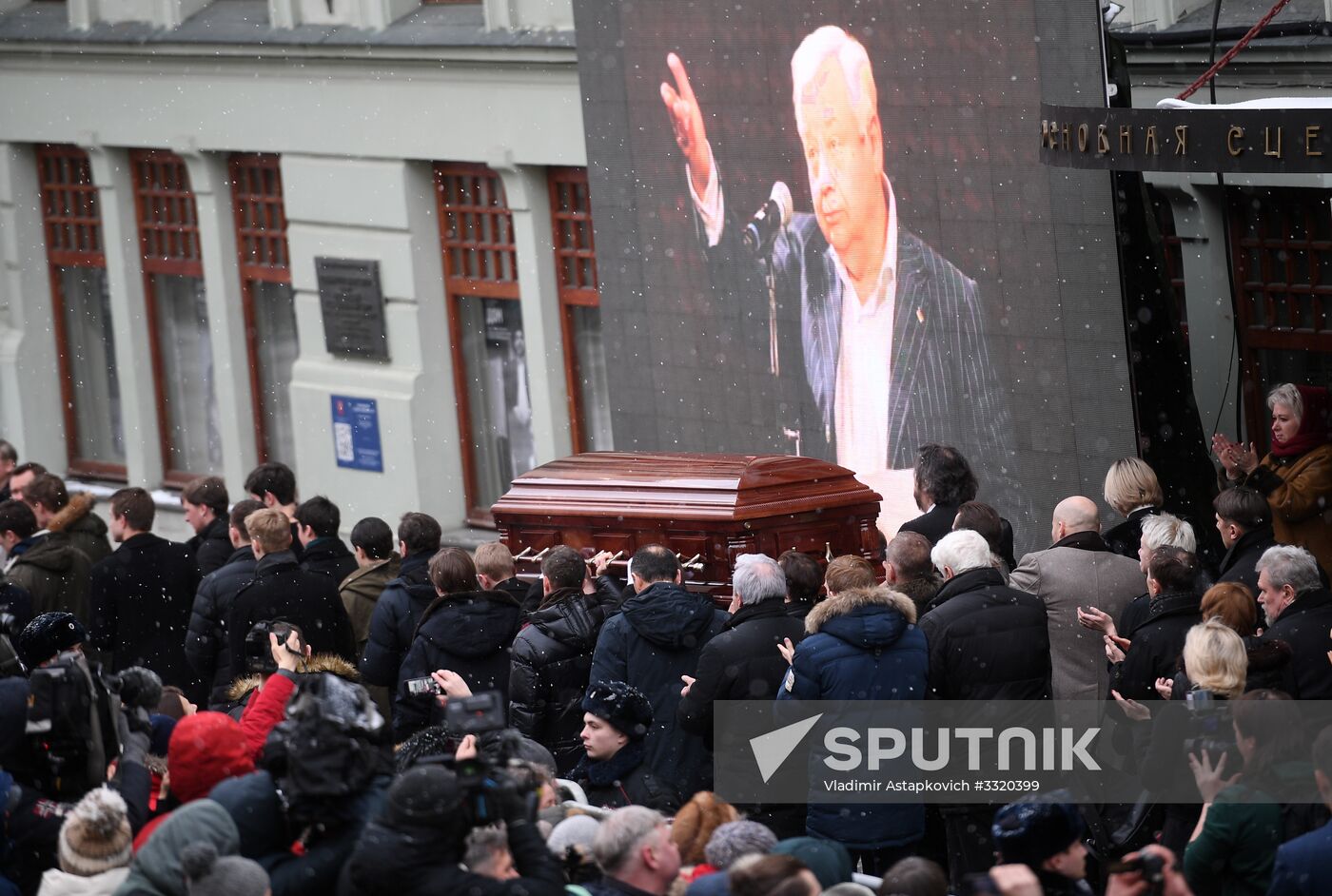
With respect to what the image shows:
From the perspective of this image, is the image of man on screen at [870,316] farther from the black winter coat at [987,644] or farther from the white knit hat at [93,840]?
the white knit hat at [93,840]

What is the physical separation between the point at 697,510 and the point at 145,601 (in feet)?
9.27

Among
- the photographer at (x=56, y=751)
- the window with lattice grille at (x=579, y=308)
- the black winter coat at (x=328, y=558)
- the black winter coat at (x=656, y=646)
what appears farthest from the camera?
the window with lattice grille at (x=579, y=308)

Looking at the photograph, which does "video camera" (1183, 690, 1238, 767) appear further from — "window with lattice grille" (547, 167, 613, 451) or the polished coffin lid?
"window with lattice grille" (547, 167, 613, 451)

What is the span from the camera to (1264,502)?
7961mm

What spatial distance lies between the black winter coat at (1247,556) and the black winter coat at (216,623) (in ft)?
13.5

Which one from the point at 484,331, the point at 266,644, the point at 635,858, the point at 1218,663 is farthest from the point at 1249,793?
the point at 484,331

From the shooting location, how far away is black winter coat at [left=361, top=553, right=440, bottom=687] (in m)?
8.62

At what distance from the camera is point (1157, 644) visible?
723cm

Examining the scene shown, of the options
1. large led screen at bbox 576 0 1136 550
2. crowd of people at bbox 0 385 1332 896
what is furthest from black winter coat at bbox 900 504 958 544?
large led screen at bbox 576 0 1136 550

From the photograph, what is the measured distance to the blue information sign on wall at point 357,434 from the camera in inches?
607

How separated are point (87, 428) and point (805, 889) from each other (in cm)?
1490

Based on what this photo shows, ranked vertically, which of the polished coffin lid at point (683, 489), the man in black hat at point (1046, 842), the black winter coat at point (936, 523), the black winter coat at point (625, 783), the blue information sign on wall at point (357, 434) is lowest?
the black winter coat at point (625, 783)

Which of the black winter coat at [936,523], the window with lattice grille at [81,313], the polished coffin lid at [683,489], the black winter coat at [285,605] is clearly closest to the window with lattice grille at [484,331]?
the window with lattice grille at [81,313]

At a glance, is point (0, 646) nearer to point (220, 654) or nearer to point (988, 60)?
point (220, 654)
